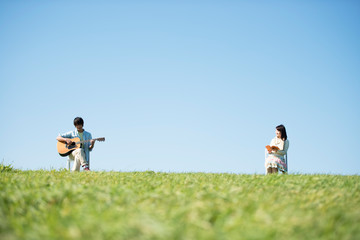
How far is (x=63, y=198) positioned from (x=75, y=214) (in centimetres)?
110

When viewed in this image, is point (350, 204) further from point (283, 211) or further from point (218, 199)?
point (218, 199)

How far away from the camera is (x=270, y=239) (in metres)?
2.96

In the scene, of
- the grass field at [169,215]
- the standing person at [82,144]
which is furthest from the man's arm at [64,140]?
the grass field at [169,215]

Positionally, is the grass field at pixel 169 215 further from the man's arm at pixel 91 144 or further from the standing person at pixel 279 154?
the man's arm at pixel 91 144

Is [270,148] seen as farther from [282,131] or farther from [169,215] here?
[169,215]

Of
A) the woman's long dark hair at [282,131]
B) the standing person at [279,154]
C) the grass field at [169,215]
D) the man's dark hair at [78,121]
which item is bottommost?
the grass field at [169,215]

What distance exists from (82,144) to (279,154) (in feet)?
24.0

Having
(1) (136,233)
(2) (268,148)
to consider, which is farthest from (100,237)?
(2) (268,148)

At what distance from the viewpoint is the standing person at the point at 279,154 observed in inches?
443

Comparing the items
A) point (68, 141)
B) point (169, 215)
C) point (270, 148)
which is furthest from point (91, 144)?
point (169, 215)

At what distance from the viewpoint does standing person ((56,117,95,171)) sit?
471 inches

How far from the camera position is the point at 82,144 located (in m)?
12.4

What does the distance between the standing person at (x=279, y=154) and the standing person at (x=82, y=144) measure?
6.62 metres

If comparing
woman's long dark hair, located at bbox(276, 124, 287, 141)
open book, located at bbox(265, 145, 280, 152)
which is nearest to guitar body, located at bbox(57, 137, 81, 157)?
open book, located at bbox(265, 145, 280, 152)
